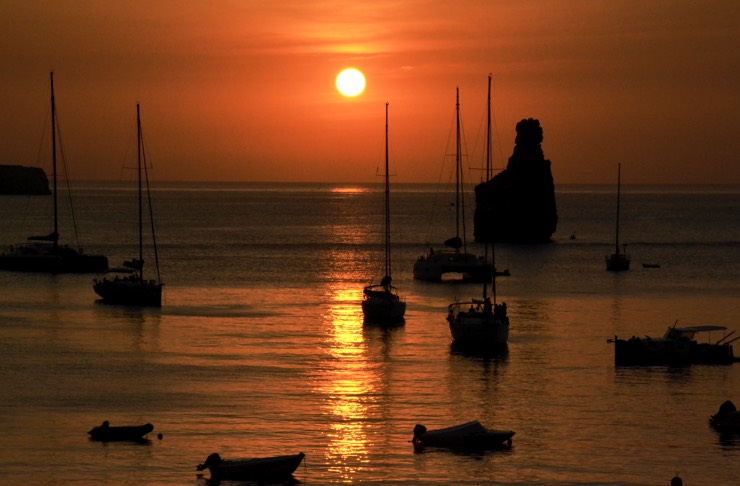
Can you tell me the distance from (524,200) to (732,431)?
131226mm

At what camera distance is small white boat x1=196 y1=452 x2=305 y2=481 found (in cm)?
4103

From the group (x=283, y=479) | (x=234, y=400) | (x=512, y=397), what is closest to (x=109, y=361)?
(x=234, y=400)

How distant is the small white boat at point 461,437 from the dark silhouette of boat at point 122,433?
10282 millimetres

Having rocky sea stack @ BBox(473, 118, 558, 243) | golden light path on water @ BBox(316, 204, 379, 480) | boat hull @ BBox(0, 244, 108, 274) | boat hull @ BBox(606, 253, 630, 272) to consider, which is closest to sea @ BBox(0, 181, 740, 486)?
golden light path on water @ BBox(316, 204, 379, 480)

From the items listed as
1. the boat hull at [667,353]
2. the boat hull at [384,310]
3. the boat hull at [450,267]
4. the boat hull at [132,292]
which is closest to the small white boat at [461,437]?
the boat hull at [667,353]

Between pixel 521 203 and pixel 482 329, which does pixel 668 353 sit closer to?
pixel 482 329

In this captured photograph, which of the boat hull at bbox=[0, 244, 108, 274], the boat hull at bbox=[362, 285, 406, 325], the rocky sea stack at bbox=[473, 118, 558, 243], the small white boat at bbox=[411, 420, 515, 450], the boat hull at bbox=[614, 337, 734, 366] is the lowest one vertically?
the small white boat at bbox=[411, 420, 515, 450]

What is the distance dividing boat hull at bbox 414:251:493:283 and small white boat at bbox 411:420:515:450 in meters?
69.2

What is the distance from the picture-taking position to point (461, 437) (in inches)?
1826

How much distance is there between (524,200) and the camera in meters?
179

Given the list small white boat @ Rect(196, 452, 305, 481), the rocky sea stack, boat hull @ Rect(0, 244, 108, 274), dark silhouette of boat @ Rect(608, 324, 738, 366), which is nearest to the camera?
small white boat @ Rect(196, 452, 305, 481)

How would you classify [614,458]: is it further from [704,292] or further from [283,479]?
[704,292]

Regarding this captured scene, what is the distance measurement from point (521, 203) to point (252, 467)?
142579 millimetres

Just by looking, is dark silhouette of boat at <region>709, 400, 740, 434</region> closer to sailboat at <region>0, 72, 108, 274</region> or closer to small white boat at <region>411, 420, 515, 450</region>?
small white boat at <region>411, 420, 515, 450</region>
